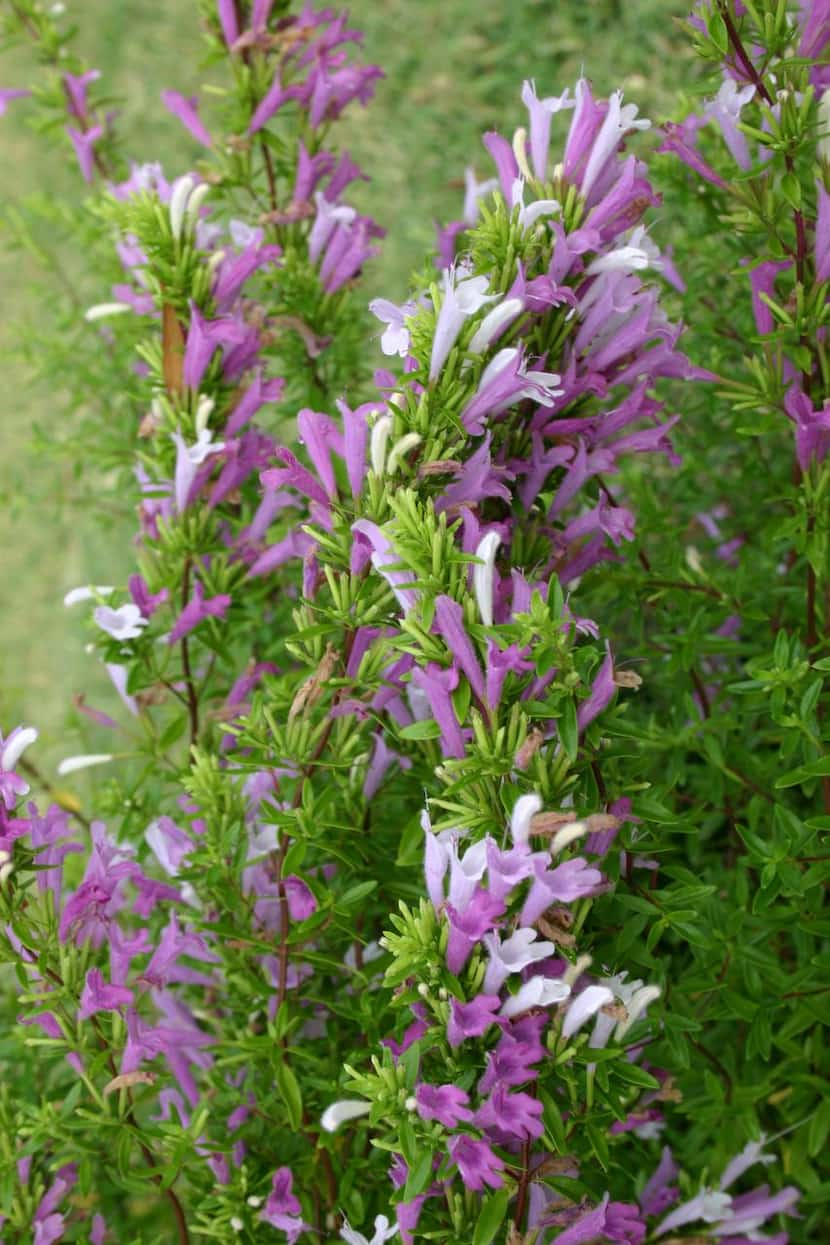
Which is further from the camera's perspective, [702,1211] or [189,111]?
[189,111]

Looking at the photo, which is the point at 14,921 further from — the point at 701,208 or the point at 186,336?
the point at 701,208

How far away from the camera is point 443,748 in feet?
3.60

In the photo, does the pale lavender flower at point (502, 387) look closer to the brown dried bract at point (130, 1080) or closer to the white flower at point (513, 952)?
the white flower at point (513, 952)

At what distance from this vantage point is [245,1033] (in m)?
1.37

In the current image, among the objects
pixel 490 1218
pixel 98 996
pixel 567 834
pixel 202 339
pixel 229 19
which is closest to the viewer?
pixel 567 834

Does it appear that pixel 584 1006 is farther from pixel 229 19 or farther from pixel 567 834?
pixel 229 19

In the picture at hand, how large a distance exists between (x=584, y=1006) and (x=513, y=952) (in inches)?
2.9

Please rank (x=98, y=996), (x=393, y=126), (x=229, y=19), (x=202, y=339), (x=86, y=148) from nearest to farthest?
(x=98, y=996) < (x=202, y=339) < (x=229, y=19) < (x=86, y=148) < (x=393, y=126)

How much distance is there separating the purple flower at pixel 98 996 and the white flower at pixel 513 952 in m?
0.38

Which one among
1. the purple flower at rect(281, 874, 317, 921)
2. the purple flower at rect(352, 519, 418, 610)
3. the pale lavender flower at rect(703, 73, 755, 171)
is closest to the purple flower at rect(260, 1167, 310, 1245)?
the purple flower at rect(281, 874, 317, 921)

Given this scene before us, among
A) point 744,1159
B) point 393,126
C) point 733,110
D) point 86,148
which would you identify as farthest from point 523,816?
point 393,126

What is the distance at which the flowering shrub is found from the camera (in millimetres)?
1039

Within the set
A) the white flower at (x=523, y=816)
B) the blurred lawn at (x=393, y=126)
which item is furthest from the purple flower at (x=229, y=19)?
the blurred lawn at (x=393, y=126)

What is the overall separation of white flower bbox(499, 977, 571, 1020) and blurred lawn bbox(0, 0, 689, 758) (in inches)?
110
